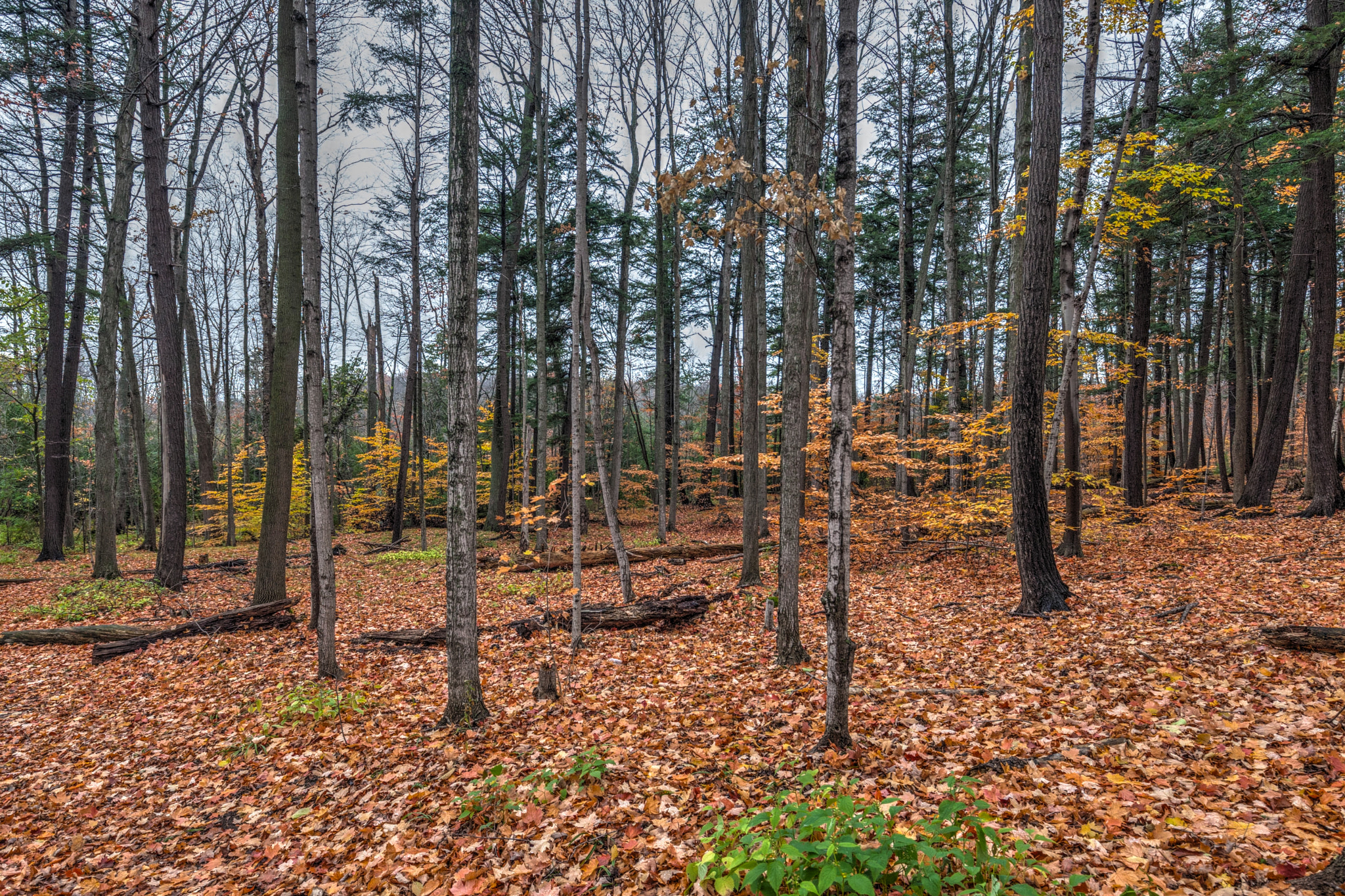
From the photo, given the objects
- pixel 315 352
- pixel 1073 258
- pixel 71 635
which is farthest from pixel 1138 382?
pixel 71 635

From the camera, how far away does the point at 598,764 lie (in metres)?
3.97

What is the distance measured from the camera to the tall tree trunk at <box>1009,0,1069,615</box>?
683cm

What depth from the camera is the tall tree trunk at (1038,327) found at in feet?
22.4

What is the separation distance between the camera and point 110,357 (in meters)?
11.1

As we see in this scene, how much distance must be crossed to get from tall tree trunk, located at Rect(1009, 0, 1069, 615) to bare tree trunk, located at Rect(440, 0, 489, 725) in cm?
638

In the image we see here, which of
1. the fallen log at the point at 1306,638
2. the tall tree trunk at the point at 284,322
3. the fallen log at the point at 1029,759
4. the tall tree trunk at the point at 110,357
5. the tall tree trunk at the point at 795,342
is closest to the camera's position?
the fallen log at the point at 1029,759

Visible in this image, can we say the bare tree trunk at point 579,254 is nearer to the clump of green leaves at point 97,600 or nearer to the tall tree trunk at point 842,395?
the tall tree trunk at point 842,395

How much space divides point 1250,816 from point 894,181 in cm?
1842

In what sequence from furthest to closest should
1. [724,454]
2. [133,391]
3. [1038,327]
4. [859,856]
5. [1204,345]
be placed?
[724,454] → [1204,345] → [133,391] → [1038,327] → [859,856]

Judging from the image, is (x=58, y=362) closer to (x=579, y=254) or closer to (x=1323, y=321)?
(x=579, y=254)

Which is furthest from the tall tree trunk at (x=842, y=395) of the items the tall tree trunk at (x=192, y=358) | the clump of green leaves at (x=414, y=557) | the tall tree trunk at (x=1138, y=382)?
the tall tree trunk at (x=192, y=358)

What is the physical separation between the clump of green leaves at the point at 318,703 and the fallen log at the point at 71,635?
13.6 ft

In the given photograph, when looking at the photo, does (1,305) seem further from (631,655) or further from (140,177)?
(631,655)

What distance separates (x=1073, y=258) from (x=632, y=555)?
989 centimetres
